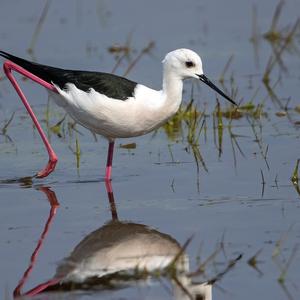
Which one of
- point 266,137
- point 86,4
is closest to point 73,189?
point 266,137

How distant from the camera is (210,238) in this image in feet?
19.4

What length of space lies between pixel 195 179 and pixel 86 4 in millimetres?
6706

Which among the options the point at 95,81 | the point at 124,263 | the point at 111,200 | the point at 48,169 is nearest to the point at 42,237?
the point at 124,263

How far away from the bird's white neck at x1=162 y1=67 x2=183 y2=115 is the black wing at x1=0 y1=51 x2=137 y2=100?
239mm

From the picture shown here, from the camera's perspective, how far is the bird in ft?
23.3

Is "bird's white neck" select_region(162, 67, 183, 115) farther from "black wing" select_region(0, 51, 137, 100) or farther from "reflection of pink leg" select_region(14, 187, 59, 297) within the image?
"reflection of pink leg" select_region(14, 187, 59, 297)

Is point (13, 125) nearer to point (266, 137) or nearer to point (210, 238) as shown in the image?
point (266, 137)

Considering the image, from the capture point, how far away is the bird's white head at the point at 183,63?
23.8 feet

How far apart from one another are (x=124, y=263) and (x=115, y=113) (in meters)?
1.78

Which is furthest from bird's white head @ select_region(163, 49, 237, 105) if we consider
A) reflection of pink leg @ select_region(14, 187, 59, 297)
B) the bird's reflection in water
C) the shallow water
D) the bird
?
the bird's reflection in water

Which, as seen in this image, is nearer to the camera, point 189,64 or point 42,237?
point 42,237

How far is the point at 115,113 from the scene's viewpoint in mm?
7105

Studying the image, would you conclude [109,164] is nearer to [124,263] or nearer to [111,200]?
[111,200]

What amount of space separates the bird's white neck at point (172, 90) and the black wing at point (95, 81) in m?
0.24
